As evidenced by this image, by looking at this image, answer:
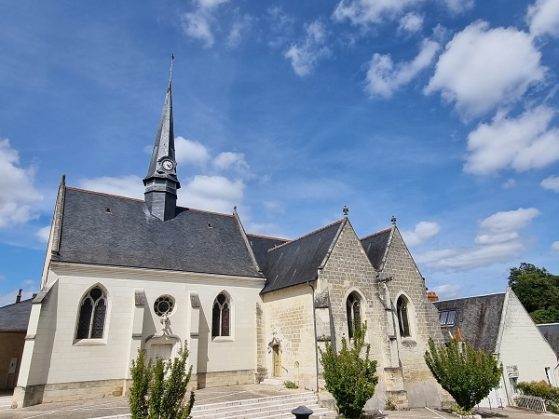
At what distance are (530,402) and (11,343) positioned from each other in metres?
28.8

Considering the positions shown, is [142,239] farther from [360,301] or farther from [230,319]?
[360,301]

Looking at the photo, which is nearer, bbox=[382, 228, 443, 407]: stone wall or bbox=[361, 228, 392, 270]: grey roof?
bbox=[382, 228, 443, 407]: stone wall

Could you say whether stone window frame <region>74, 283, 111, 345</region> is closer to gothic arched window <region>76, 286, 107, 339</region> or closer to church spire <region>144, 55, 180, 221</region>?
gothic arched window <region>76, 286, 107, 339</region>

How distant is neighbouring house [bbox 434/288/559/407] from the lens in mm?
22125

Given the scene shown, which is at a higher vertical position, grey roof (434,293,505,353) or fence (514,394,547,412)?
grey roof (434,293,505,353)

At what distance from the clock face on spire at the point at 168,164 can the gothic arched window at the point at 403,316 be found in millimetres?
15089

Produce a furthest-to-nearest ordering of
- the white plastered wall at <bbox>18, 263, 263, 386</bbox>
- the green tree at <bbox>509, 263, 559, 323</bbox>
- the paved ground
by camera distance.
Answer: the green tree at <bbox>509, 263, 559, 323</bbox> < the white plastered wall at <bbox>18, 263, 263, 386</bbox> < the paved ground

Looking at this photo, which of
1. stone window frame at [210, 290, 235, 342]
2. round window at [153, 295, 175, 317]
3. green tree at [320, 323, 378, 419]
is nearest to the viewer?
green tree at [320, 323, 378, 419]

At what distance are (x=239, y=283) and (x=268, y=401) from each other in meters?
7.33

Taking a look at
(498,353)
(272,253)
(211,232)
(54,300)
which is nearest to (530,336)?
(498,353)

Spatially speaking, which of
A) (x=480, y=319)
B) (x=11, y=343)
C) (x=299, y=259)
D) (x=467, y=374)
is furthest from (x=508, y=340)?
(x=11, y=343)

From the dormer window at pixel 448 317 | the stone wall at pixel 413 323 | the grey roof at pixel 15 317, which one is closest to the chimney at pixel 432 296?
the dormer window at pixel 448 317

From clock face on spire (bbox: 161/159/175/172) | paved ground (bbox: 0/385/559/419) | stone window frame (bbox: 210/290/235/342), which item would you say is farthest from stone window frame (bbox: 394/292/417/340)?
clock face on spire (bbox: 161/159/175/172)

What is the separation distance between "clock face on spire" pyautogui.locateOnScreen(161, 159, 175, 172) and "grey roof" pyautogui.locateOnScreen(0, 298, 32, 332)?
1080 centimetres
